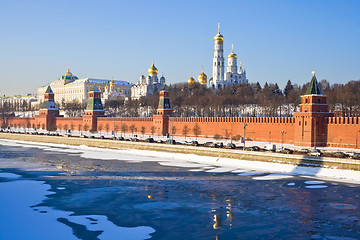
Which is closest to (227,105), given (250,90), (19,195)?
(250,90)

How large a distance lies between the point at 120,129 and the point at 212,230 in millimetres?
34146

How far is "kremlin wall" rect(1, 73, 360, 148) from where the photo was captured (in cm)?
2823

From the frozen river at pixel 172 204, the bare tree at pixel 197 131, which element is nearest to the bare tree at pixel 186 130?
the bare tree at pixel 197 131

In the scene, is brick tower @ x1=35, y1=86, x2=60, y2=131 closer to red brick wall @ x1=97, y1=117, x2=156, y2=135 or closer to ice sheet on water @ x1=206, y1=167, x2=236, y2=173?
red brick wall @ x1=97, y1=117, x2=156, y2=135

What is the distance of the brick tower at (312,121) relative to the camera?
93.9 ft

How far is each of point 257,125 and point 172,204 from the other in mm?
19044

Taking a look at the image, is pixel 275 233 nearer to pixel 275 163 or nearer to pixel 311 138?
pixel 275 163

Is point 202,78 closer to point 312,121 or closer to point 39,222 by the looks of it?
point 312,121

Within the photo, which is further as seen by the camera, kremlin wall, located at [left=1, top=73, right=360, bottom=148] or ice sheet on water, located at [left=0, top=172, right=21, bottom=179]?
kremlin wall, located at [left=1, top=73, right=360, bottom=148]

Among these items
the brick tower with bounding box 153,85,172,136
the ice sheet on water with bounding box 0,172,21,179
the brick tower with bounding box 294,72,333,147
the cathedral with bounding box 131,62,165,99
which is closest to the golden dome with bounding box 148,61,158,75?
the cathedral with bounding box 131,62,165,99

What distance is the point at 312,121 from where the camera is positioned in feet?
94.1

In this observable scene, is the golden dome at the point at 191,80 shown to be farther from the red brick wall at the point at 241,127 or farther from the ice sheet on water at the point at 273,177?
the ice sheet on water at the point at 273,177

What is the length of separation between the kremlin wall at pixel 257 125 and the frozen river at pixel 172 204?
25.5 ft

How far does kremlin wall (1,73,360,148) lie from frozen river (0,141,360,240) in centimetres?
777
